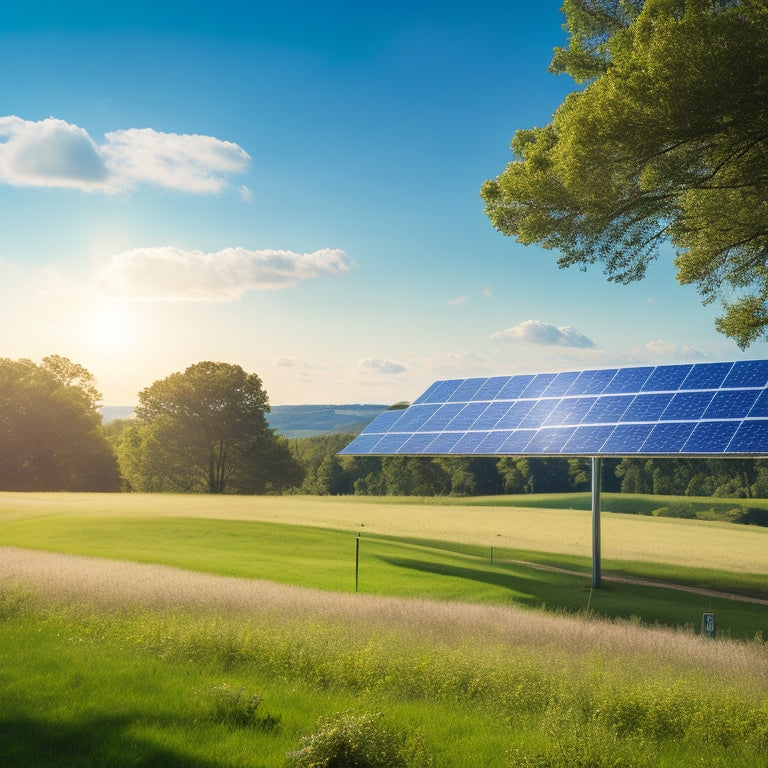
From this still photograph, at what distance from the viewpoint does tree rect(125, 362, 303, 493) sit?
243ft

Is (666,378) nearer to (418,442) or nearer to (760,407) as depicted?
(760,407)

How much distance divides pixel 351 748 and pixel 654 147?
1266 centimetres

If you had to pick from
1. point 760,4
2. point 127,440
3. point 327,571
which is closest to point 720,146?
point 760,4

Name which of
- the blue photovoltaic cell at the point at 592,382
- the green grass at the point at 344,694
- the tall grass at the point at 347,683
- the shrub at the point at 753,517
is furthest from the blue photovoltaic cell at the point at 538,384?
the shrub at the point at 753,517

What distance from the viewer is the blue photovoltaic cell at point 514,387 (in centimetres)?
3014

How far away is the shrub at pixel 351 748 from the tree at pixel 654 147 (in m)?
11.7

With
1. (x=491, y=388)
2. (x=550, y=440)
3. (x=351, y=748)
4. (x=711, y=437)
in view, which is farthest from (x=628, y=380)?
(x=351, y=748)

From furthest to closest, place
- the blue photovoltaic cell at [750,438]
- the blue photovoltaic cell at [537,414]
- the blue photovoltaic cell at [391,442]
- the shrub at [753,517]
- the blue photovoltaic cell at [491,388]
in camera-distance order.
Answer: the shrub at [753,517], the blue photovoltaic cell at [491,388], the blue photovoltaic cell at [391,442], the blue photovoltaic cell at [537,414], the blue photovoltaic cell at [750,438]

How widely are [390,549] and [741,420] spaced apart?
13863mm

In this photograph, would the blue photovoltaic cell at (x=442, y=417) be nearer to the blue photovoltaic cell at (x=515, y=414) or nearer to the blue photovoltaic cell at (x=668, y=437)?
the blue photovoltaic cell at (x=515, y=414)

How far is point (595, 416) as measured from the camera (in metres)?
25.2

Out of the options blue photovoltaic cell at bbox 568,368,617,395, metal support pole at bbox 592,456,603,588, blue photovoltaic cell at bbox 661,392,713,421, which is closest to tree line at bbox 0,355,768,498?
blue photovoltaic cell at bbox 568,368,617,395

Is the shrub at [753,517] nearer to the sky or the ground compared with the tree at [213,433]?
nearer to the ground

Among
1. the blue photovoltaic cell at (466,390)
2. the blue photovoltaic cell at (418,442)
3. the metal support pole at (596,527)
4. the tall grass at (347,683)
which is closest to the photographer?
the tall grass at (347,683)
